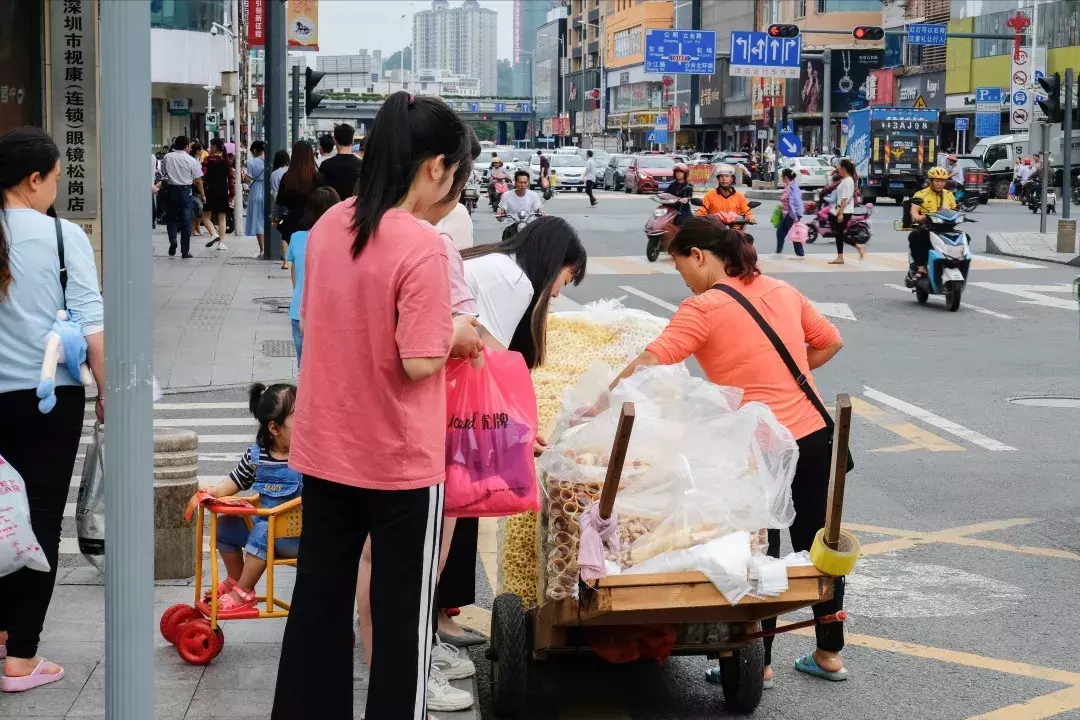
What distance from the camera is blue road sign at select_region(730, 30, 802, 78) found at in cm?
5431

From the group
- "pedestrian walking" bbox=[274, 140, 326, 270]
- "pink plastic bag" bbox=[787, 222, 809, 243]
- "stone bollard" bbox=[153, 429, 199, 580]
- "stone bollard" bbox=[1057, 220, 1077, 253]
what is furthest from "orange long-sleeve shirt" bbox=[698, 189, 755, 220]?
"stone bollard" bbox=[153, 429, 199, 580]

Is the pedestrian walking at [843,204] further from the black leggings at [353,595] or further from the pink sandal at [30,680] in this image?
the black leggings at [353,595]

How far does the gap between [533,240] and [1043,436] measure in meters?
6.40

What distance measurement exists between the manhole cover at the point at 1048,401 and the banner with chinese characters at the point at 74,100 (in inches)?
336

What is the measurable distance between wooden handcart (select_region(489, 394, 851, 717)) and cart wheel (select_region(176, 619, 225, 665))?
0.95 m

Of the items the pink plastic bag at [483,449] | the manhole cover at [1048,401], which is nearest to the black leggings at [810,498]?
the pink plastic bag at [483,449]

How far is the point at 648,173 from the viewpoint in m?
53.6

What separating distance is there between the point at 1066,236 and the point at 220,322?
606 inches

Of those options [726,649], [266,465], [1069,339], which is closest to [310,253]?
[266,465]

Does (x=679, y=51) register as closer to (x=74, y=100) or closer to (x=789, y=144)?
(x=789, y=144)

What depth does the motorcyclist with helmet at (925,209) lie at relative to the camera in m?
17.9

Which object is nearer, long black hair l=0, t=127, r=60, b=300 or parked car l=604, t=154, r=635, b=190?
long black hair l=0, t=127, r=60, b=300

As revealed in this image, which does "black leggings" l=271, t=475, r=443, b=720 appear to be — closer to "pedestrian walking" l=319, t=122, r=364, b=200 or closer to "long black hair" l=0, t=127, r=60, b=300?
"long black hair" l=0, t=127, r=60, b=300

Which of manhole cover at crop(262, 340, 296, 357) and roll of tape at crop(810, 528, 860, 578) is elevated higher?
roll of tape at crop(810, 528, 860, 578)
